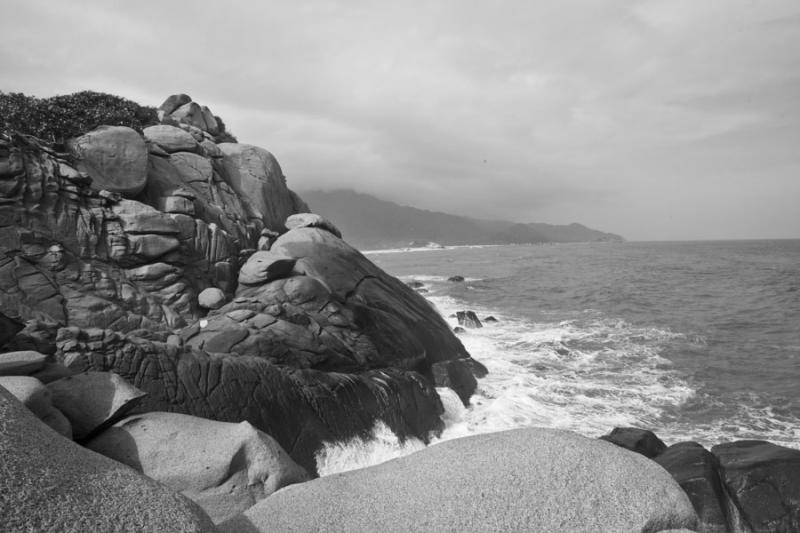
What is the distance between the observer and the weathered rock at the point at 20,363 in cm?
654

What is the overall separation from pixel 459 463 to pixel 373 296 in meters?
11.2

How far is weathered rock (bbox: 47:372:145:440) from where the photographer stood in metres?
6.27

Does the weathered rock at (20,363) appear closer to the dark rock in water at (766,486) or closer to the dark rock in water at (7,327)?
Answer: the dark rock in water at (7,327)

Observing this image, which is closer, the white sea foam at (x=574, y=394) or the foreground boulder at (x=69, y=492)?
the foreground boulder at (x=69, y=492)

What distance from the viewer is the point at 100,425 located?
6.39 meters

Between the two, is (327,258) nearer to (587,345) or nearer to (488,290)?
(587,345)

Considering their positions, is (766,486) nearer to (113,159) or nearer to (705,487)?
(705,487)

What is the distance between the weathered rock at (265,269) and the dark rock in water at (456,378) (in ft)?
22.4

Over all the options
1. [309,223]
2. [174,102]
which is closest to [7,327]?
[309,223]

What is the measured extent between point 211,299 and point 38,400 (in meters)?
7.60

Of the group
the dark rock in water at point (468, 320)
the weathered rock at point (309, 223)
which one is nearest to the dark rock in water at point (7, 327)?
the weathered rock at point (309, 223)

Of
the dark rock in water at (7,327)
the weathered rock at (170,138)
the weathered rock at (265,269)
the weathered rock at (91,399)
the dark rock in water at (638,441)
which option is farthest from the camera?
the weathered rock at (170,138)

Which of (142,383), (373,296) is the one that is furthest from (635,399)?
(142,383)

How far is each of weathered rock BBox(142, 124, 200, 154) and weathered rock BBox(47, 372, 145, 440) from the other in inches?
540
